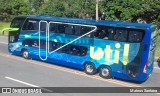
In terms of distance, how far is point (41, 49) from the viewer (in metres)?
18.0

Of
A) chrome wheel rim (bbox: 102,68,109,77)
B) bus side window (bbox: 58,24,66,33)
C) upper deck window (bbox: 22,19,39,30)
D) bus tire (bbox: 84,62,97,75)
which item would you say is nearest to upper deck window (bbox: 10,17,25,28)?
upper deck window (bbox: 22,19,39,30)

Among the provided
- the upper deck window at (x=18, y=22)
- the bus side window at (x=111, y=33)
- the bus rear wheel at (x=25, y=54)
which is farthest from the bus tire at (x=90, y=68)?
the upper deck window at (x=18, y=22)

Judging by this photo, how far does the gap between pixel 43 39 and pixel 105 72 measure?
4724 mm

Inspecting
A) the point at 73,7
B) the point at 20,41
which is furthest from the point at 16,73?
the point at 73,7

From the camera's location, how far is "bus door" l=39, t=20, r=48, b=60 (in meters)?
17.6

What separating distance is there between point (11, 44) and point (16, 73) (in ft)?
16.1

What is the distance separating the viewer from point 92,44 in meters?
15.3

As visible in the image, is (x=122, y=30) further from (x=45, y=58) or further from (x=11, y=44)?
(x=11, y=44)

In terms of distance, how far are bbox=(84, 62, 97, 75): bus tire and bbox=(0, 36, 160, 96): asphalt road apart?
0.27 meters

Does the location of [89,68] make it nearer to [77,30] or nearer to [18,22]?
[77,30]

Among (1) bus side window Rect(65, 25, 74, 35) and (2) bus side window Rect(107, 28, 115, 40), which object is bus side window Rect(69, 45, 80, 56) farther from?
(2) bus side window Rect(107, 28, 115, 40)

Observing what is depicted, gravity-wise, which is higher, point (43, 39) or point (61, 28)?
point (61, 28)

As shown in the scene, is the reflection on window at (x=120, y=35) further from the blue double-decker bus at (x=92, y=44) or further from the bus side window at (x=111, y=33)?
the bus side window at (x=111, y=33)

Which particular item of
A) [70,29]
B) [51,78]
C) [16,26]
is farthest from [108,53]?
[16,26]
